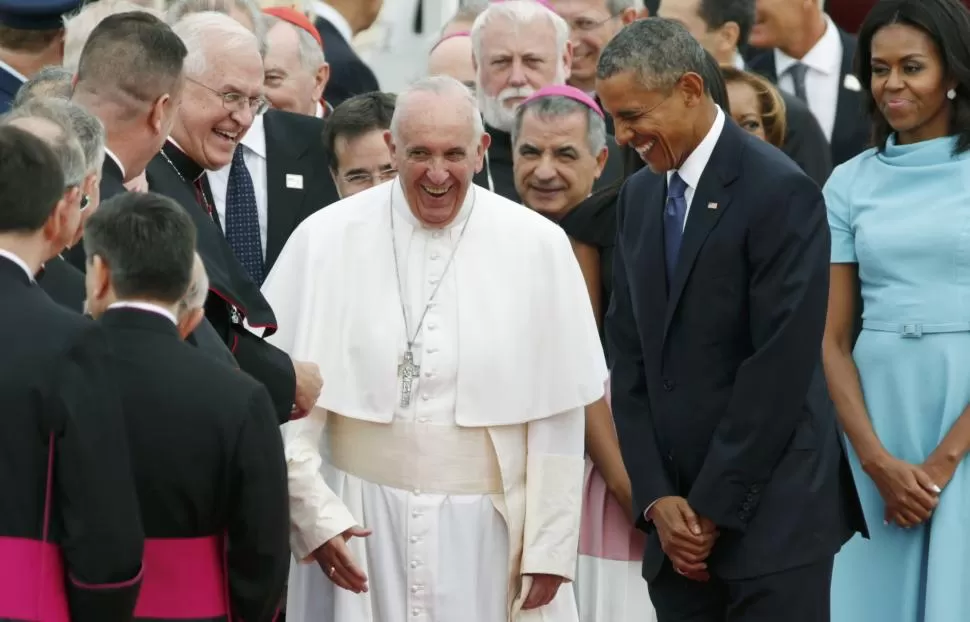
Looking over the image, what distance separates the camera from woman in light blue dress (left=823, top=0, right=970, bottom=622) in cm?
554

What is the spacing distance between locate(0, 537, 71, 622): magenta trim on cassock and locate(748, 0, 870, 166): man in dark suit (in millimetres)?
4560

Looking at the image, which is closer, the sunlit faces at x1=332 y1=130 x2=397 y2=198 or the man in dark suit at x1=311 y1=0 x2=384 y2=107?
the sunlit faces at x1=332 y1=130 x2=397 y2=198

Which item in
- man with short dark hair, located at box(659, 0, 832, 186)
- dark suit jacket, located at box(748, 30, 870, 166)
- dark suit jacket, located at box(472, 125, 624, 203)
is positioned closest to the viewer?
dark suit jacket, located at box(472, 125, 624, 203)

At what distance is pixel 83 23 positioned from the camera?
5848 millimetres

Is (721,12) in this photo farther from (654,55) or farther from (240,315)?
(240,315)

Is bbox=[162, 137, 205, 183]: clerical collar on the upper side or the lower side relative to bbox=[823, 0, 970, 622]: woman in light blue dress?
upper

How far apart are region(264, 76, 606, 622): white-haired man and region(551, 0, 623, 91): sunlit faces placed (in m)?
2.78

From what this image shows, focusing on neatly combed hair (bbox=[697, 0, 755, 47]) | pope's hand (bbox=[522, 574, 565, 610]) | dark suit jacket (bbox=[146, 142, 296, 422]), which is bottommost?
pope's hand (bbox=[522, 574, 565, 610])

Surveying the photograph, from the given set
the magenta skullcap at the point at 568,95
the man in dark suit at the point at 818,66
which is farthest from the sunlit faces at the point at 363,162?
the man in dark suit at the point at 818,66

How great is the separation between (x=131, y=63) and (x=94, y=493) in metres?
1.39

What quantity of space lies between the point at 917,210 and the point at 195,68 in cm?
219

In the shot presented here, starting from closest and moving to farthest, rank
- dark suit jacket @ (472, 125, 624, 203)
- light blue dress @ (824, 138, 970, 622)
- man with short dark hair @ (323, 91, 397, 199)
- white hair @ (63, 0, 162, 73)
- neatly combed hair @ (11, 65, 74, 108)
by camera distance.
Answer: neatly combed hair @ (11, 65, 74, 108) → light blue dress @ (824, 138, 970, 622) → white hair @ (63, 0, 162, 73) → man with short dark hair @ (323, 91, 397, 199) → dark suit jacket @ (472, 125, 624, 203)

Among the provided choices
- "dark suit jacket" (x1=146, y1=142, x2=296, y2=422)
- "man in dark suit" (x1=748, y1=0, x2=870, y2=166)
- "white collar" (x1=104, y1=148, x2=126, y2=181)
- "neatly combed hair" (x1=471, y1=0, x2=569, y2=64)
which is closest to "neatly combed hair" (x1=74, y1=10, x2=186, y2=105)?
"white collar" (x1=104, y1=148, x2=126, y2=181)

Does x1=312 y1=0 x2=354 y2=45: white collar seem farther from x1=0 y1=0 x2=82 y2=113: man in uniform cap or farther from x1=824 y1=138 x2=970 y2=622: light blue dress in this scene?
x1=824 y1=138 x2=970 y2=622: light blue dress
